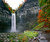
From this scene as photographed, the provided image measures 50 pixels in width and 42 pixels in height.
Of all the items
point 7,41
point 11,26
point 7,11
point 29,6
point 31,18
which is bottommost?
point 7,41

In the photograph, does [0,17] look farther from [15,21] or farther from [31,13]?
[31,13]

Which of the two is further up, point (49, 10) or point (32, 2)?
point (32, 2)

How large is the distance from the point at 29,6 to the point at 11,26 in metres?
2.36

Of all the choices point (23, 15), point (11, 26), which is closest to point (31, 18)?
point (23, 15)

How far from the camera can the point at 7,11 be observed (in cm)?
682

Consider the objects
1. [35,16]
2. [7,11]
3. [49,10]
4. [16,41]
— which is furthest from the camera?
[7,11]

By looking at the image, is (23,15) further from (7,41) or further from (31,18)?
(7,41)

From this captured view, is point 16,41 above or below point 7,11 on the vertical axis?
below

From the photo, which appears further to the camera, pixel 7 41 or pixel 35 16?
pixel 35 16

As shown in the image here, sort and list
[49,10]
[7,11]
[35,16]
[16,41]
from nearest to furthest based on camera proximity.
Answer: [49,10]
[16,41]
[35,16]
[7,11]

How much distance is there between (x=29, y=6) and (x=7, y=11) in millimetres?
1965

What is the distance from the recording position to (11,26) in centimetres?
691

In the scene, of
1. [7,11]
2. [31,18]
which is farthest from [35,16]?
[7,11]

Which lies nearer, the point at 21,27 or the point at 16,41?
the point at 16,41
